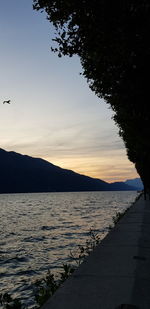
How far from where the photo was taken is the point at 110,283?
28.2ft

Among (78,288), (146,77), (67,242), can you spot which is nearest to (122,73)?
(146,77)

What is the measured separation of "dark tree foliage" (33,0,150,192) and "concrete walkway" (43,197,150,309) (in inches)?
295

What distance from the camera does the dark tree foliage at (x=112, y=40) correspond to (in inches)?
423

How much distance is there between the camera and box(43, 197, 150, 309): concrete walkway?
23.6 feet

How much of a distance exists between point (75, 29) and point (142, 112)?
285 inches

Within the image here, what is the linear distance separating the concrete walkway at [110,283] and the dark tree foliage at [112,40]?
7.50m

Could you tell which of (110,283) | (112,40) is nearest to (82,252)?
(110,283)

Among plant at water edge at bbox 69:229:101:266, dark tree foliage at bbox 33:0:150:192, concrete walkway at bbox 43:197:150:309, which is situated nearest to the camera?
concrete walkway at bbox 43:197:150:309

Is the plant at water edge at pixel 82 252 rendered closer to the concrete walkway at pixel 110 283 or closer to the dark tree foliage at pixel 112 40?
the concrete walkway at pixel 110 283

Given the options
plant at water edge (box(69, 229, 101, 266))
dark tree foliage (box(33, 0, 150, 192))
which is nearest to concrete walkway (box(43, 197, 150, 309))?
plant at water edge (box(69, 229, 101, 266))

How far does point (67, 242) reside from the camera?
2642cm

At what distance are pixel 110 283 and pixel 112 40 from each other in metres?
8.35

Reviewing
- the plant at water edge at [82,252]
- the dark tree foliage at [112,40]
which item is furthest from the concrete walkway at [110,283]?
the dark tree foliage at [112,40]

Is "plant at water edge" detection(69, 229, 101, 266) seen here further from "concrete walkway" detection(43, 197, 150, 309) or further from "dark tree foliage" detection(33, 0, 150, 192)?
"dark tree foliage" detection(33, 0, 150, 192)
